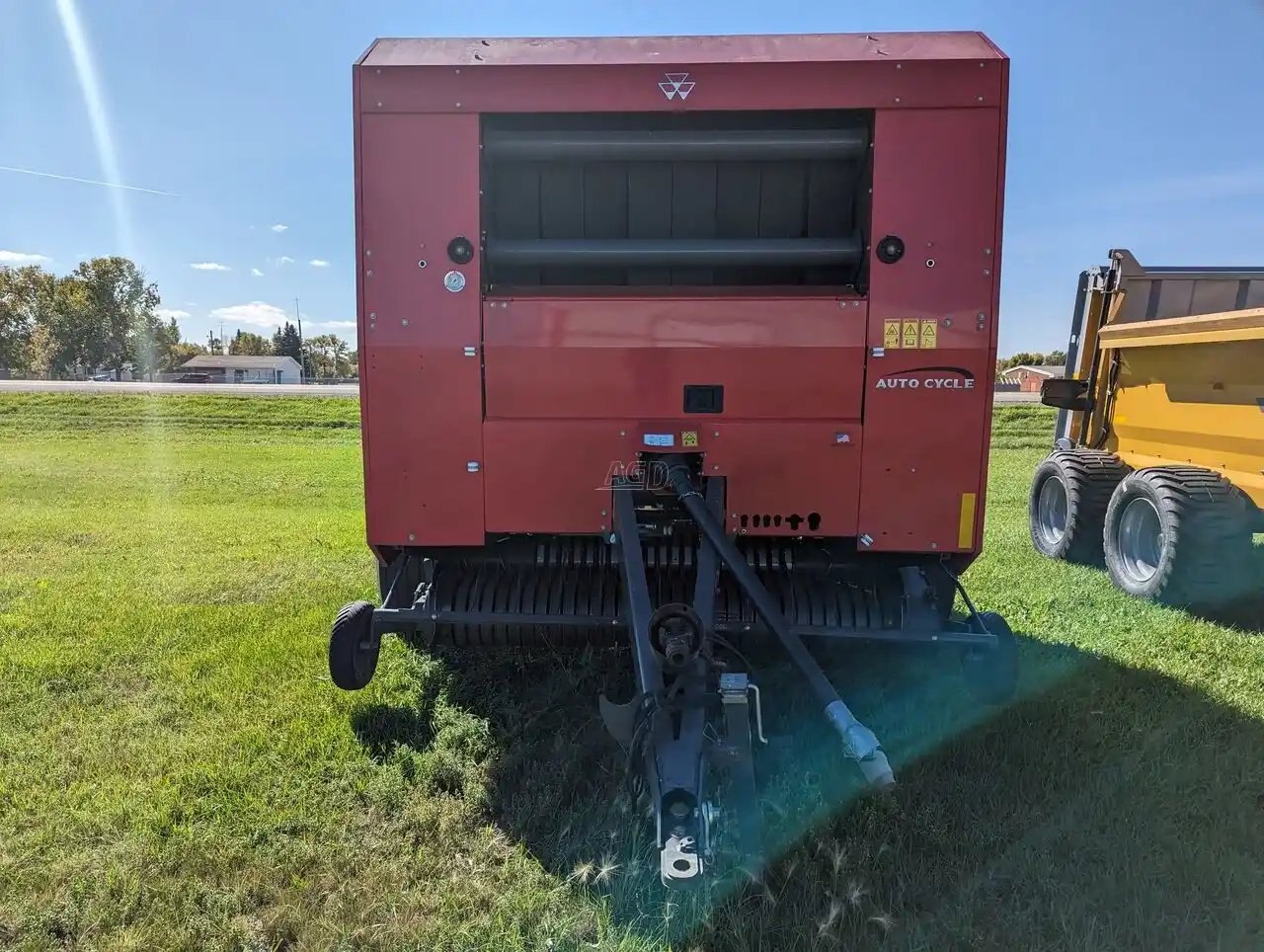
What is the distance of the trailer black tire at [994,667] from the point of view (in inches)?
132

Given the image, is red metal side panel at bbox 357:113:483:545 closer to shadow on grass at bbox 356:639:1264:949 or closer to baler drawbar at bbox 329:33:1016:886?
baler drawbar at bbox 329:33:1016:886

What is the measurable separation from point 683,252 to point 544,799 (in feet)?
7.25

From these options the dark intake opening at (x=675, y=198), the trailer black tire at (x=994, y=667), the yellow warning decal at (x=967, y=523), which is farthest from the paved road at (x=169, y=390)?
the trailer black tire at (x=994, y=667)

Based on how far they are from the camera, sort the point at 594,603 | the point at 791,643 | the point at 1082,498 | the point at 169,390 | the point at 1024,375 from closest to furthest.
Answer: the point at 791,643
the point at 594,603
the point at 1082,498
the point at 169,390
the point at 1024,375

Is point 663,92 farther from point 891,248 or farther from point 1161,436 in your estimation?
point 1161,436

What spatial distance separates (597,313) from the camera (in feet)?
11.2

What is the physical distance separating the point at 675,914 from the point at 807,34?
11.0ft

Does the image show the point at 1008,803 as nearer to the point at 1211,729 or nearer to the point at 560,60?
the point at 1211,729

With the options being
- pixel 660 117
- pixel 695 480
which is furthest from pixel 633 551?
pixel 660 117

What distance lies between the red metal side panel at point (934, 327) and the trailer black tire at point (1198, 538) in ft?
8.08

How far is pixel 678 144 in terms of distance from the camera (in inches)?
134

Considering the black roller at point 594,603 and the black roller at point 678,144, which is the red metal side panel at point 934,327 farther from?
the black roller at point 594,603

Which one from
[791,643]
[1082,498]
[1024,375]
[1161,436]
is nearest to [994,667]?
[791,643]

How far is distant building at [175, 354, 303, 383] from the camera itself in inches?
2943
